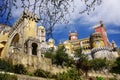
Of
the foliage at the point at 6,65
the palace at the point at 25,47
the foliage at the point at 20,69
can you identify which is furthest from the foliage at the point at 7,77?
the palace at the point at 25,47

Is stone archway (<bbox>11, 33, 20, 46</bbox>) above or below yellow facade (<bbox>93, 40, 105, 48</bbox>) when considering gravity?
below

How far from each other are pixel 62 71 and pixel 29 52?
402cm

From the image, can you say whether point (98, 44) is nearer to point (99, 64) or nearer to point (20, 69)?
point (99, 64)

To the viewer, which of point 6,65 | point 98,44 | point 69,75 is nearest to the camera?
point 6,65

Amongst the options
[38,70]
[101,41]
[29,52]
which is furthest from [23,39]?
[101,41]

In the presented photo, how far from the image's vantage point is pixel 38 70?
81.5 ft

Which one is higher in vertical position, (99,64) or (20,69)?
(99,64)

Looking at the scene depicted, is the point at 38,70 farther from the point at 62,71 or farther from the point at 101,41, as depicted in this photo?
the point at 101,41

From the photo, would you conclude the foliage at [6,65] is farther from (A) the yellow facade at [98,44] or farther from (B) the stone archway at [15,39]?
(A) the yellow facade at [98,44]

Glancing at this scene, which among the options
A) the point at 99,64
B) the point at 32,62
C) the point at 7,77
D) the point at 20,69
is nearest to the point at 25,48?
the point at 32,62

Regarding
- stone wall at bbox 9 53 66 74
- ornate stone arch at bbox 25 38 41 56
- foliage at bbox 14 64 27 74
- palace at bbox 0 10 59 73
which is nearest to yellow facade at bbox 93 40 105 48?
palace at bbox 0 10 59 73

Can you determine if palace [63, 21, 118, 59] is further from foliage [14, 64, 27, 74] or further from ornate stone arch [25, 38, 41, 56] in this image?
foliage [14, 64, 27, 74]

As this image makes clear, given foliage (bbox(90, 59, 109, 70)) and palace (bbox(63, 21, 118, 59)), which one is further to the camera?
palace (bbox(63, 21, 118, 59))

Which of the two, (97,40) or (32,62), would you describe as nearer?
(32,62)
